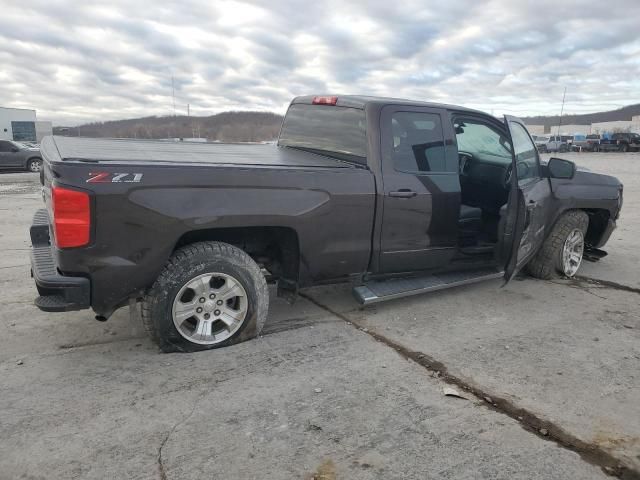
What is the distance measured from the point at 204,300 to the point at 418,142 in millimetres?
2257

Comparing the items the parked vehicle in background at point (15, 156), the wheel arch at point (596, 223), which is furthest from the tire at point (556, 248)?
the parked vehicle in background at point (15, 156)

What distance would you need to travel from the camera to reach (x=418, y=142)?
4305 mm

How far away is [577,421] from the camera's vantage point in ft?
8.95

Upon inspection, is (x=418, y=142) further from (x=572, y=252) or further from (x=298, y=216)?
(x=572, y=252)

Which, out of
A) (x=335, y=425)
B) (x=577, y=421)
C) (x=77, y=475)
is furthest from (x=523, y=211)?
(x=77, y=475)

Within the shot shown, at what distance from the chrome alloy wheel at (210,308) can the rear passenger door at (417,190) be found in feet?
4.28

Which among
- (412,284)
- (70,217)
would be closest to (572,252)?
(412,284)

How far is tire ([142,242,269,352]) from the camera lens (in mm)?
3287

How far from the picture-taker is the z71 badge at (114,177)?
292 centimetres

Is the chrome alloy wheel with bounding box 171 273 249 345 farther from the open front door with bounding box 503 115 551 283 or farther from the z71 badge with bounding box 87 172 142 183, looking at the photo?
the open front door with bounding box 503 115 551 283

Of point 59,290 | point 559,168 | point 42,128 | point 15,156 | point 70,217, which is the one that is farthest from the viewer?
point 42,128

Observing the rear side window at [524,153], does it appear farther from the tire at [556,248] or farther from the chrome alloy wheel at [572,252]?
the chrome alloy wheel at [572,252]

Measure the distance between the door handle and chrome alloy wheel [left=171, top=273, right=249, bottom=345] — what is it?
4.77 ft

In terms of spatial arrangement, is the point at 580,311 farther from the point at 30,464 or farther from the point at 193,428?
the point at 30,464
